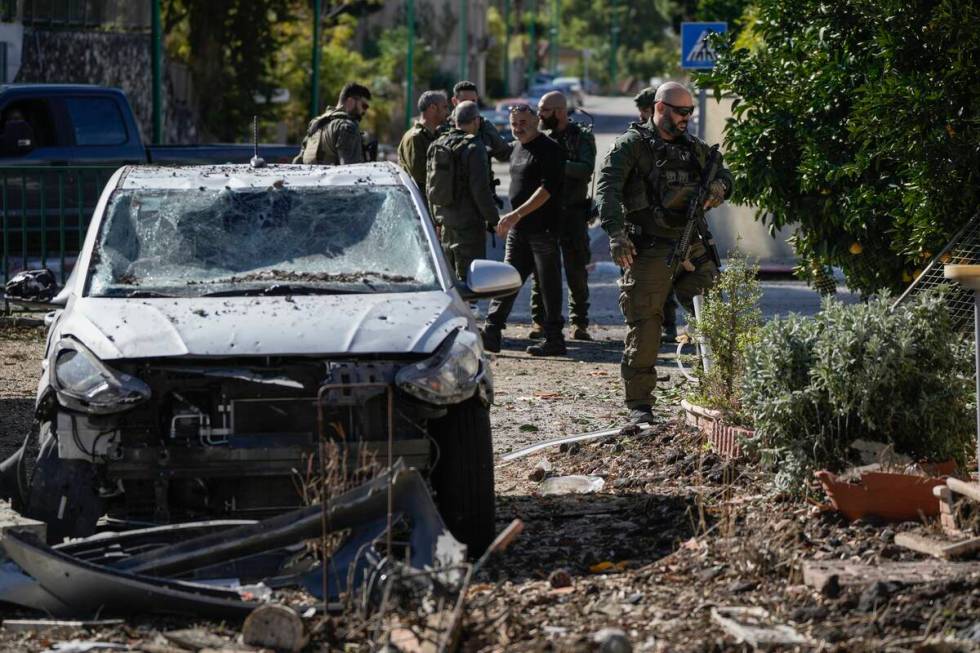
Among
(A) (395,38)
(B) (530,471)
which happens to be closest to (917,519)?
(B) (530,471)

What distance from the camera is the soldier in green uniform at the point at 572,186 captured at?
1275 centimetres

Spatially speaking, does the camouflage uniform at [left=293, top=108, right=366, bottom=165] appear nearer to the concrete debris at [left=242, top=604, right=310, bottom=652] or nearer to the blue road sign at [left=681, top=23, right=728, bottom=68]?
the blue road sign at [left=681, top=23, right=728, bottom=68]

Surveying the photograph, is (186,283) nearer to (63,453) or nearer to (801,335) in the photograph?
(63,453)

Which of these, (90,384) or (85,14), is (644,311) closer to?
(90,384)

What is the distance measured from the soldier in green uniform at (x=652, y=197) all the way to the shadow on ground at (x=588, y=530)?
1638mm

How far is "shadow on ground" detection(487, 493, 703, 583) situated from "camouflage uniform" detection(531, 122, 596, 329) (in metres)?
5.46

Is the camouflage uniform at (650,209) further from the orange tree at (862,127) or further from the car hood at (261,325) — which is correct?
the car hood at (261,325)

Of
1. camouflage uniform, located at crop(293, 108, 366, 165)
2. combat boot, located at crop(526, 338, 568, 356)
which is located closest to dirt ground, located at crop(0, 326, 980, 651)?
combat boot, located at crop(526, 338, 568, 356)

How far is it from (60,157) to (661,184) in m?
9.33

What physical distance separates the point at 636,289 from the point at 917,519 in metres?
3.08

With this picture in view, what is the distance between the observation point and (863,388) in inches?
250

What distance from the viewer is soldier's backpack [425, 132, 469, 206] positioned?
1248 cm

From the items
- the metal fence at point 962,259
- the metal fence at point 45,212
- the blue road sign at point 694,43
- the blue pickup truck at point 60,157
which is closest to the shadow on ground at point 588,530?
the metal fence at point 962,259

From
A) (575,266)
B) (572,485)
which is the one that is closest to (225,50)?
(575,266)
